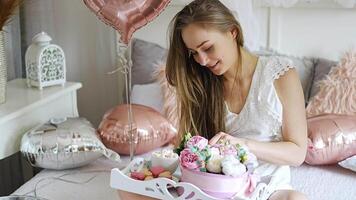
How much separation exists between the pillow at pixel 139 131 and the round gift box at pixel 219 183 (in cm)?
72

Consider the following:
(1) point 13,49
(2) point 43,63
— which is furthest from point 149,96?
(1) point 13,49

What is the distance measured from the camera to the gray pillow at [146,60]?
7.94 ft

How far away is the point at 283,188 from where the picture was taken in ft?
5.24

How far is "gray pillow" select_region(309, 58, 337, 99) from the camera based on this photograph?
2.19m

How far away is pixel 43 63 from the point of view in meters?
2.30

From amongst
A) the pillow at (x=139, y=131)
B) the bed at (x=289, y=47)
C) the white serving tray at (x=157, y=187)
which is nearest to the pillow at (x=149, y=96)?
the bed at (x=289, y=47)

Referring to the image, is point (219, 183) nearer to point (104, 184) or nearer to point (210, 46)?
point (210, 46)

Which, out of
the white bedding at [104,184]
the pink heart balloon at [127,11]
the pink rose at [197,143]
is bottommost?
the white bedding at [104,184]

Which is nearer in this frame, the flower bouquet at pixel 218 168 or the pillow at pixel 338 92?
the flower bouquet at pixel 218 168

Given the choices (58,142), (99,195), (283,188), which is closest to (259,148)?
(283,188)

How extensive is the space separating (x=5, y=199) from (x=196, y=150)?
27.4 inches

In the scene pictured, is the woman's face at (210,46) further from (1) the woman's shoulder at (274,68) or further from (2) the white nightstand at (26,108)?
(2) the white nightstand at (26,108)

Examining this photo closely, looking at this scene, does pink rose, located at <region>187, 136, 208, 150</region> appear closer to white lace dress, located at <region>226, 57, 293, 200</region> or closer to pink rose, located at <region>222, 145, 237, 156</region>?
pink rose, located at <region>222, 145, 237, 156</region>

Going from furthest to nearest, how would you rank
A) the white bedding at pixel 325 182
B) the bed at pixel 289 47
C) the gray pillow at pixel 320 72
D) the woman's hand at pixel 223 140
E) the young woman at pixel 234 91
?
the gray pillow at pixel 320 72 < the bed at pixel 289 47 < the white bedding at pixel 325 182 < the young woman at pixel 234 91 < the woman's hand at pixel 223 140
